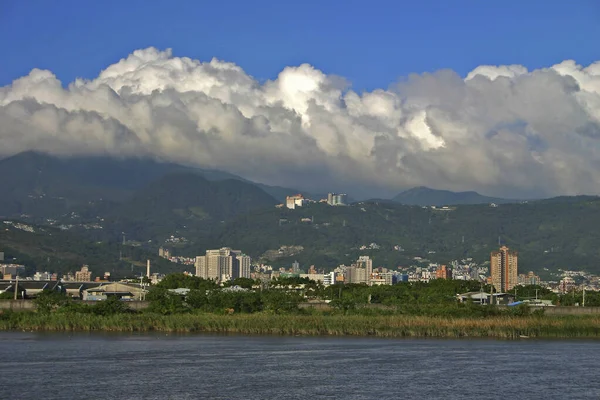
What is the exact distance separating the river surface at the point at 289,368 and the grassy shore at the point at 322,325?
497 centimetres

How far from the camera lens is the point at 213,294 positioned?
9694 centimetres

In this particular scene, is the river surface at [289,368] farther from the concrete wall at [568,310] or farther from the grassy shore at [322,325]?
the concrete wall at [568,310]

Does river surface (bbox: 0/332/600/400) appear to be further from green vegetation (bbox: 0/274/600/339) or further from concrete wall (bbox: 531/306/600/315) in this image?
concrete wall (bbox: 531/306/600/315)

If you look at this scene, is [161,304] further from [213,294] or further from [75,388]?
[75,388]

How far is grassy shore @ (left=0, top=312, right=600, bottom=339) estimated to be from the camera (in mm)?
78125

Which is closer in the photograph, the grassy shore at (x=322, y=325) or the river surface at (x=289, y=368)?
the river surface at (x=289, y=368)

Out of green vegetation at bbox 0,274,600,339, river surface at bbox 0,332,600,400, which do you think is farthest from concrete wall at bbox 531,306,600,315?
river surface at bbox 0,332,600,400

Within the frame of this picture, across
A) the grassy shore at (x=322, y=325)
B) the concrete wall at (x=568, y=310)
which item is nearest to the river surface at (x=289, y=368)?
the grassy shore at (x=322, y=325)

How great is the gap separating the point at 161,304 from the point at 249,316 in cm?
1000

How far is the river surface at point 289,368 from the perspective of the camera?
46812 millimetres

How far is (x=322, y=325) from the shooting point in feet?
258

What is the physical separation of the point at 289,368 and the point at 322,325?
2376 cm

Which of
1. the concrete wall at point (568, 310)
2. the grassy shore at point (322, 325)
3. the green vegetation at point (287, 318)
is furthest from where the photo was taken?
the concrete wall at point (568, 310)

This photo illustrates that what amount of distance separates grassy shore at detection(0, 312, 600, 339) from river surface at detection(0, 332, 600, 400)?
497 cm
